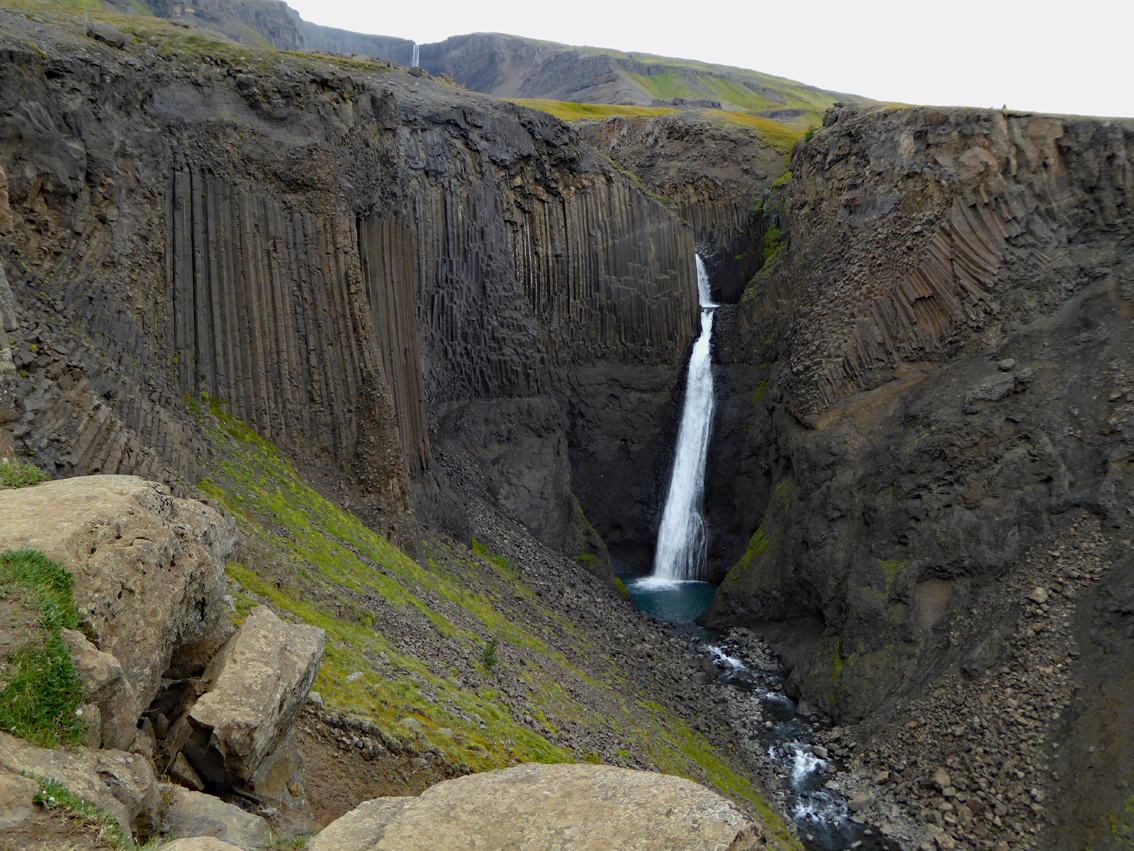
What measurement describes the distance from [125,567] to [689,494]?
2574cm

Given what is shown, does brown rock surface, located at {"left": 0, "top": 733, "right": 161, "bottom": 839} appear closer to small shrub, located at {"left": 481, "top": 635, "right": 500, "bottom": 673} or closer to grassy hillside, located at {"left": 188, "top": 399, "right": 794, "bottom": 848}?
grassy hillside, located at {"left": 188, "top": 399, "right": 794, "bottom": 848}

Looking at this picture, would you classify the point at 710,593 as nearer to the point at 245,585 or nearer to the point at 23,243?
the point at 245,585

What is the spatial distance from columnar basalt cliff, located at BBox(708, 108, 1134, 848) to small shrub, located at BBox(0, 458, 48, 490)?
1720cm

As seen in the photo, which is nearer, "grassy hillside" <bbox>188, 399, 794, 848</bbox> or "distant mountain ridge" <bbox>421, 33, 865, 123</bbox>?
"grassy hillside" <bbox>188, 399, 794, 848</bbox>

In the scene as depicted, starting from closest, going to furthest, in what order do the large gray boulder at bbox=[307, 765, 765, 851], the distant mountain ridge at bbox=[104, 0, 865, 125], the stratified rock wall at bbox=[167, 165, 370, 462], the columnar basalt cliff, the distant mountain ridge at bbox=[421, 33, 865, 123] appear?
the large gray boulder at bbox=[307, 765, 765, 851] < the stratified rock wall at bbox=[167, 165, 370, 462] < the columnar basalt cliff < the distant mountain ridge at bbox=[104, 0, 865, 125] < the distant mountain ridge at bbox=[421, 33, 865, 123]

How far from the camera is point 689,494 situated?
29906 millimetres

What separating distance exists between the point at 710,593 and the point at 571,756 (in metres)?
17.2

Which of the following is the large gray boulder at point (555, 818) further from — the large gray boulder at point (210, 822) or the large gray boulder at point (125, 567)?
the large gray boulder at point (125, 567)

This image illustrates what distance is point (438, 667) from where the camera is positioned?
12172mm

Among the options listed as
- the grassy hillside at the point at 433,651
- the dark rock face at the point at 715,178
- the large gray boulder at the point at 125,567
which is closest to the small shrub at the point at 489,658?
the grassy hillside at the point at 433,651

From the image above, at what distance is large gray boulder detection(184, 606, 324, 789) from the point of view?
593 centimetres

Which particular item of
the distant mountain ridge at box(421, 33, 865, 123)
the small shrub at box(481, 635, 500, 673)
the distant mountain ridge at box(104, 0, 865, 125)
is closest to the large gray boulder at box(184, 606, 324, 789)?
the small shrub at box(481, 635, 500, 673)

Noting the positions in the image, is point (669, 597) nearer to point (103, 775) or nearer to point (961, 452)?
point (961, 452)

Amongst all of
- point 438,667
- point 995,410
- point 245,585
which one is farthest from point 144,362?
point 995,410
